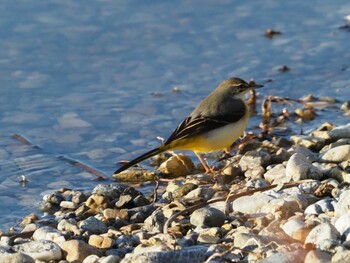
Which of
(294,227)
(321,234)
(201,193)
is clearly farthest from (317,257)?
(201,193)

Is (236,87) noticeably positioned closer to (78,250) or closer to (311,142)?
(311,142)

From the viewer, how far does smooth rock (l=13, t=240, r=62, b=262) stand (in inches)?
298

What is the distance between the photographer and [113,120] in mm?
12961

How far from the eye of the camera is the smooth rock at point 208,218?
811 cm

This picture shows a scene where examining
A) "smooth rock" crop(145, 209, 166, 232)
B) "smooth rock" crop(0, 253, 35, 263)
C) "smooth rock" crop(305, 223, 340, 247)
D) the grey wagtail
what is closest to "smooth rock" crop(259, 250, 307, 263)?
"smooth rock" crop(305, 223, 340, 247)

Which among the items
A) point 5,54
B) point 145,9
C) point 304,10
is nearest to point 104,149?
point 5,54

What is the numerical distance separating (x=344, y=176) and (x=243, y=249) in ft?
7.34

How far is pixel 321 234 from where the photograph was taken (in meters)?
7.07

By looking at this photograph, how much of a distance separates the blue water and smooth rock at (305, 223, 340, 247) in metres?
4.23

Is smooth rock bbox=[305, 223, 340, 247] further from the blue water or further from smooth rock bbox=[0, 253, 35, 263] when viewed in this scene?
the blue water

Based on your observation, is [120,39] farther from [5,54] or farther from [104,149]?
[104,149]

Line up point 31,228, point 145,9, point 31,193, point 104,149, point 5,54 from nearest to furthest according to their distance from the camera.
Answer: point 31,228 → point 31,193 → point 104,149 → point 5,54 → point 145,9

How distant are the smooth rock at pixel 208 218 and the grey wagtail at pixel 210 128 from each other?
6.91 ft

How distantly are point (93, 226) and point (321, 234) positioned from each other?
2.28m
